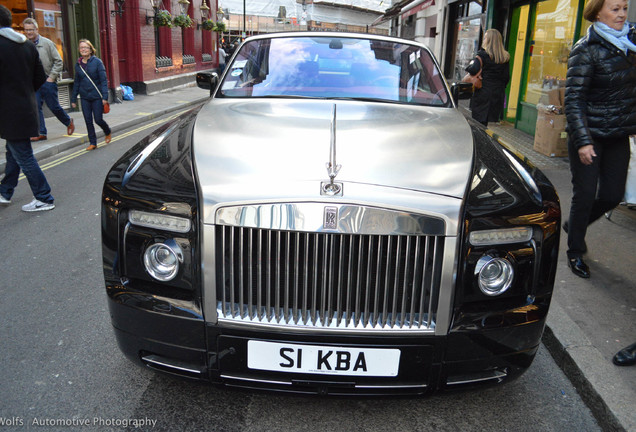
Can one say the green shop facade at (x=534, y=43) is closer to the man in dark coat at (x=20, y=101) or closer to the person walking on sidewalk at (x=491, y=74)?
the person walking on sidewalk at (x=491, y=74)

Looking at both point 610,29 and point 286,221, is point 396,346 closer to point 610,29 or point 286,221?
point 286,221

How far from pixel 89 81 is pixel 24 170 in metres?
4.05

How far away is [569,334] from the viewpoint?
3.32 metres

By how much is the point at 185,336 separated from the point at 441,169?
127cm

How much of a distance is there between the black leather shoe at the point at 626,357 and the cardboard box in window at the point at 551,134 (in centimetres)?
603

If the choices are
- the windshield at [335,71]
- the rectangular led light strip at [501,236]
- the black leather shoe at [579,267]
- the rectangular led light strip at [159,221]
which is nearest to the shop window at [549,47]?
the black leather shoe at [579,267]

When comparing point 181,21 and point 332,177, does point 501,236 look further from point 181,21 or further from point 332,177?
point 181,21

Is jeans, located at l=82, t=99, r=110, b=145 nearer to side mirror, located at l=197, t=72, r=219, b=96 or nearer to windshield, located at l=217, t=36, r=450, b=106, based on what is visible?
side mirror, located at l=197, t=72, r=219, b=96

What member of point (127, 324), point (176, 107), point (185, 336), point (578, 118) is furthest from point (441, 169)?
point (176, 107)

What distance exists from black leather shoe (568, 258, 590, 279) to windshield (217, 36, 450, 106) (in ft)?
5.57

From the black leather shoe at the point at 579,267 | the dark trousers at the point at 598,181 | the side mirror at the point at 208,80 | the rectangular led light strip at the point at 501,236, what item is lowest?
the black leather shoe at the point at 579,267

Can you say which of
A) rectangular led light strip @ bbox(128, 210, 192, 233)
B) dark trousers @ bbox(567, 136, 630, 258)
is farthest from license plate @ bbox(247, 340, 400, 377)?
dark trousers @ bbox(567, 136, 630, 258)

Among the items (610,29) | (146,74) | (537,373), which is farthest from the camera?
(146,74)

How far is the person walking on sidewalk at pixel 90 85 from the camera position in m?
9.51
